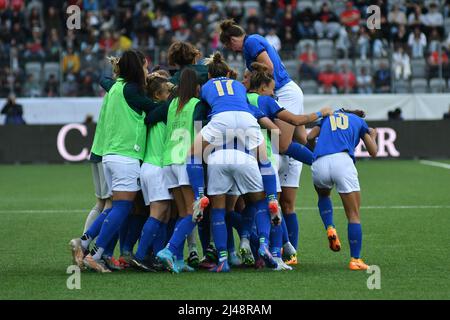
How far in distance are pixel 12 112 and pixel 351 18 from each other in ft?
31.0

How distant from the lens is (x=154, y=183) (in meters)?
9.98

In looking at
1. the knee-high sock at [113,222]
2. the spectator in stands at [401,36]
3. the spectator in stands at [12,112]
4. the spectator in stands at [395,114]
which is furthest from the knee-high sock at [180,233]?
the spectator in stands at [401,36]

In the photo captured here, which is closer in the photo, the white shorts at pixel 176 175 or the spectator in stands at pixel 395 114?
the white shorts at pixel 176 175

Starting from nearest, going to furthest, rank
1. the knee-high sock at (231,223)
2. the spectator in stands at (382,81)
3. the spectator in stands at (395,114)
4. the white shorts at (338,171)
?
the white shorts at (338,171)
the knee-high sock at (231,223)
the spectator in stands at (395,114)
the spectator in stands at (382,81)

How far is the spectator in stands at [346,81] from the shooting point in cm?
2794

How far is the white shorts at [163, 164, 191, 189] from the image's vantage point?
9.95 m

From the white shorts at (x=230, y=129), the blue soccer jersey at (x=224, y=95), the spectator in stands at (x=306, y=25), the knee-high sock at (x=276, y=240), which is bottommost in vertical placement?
the knee-high sock at (x=276, y=240)

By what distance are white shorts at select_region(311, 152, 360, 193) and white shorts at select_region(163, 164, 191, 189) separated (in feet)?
4.26

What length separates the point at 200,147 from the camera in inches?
388

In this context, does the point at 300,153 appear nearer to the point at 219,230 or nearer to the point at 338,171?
the point at 338,171

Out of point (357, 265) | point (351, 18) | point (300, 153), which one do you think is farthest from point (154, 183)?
point (351, 18)

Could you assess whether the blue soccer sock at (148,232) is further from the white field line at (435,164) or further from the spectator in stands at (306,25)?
the spectator in stands at (306,25)

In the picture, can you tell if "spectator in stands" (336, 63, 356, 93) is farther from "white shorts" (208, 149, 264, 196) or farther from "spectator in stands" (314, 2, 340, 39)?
"white shorts" (208, 149, 264, 196)

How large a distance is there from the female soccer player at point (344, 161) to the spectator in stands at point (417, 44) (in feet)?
58.7
